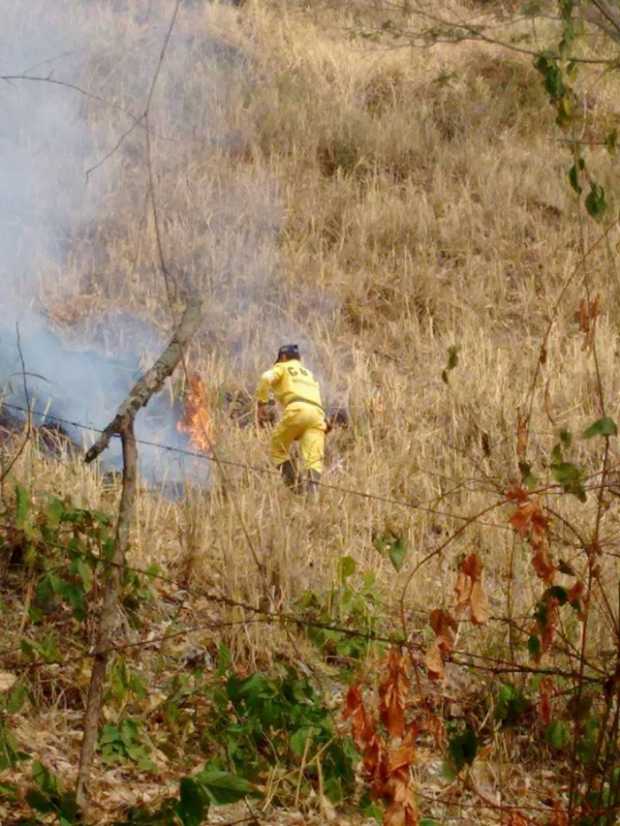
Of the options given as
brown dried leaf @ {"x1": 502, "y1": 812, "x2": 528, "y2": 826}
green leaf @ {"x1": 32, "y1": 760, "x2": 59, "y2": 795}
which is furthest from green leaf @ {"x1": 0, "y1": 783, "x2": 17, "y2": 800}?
brown dried leaf @ {"x1": 502, "y1": 812, "x2": 528, "y2": 826}

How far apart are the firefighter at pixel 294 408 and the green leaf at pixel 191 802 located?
19.5 feet

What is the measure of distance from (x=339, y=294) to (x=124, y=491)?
885cm

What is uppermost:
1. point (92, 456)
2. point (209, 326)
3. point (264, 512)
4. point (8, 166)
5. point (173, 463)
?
point (8, 166)

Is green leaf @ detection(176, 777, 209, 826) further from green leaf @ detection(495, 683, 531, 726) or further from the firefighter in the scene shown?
the firefighter

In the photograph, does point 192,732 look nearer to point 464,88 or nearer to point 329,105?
point 329,105

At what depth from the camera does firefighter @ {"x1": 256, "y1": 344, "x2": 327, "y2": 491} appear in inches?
352

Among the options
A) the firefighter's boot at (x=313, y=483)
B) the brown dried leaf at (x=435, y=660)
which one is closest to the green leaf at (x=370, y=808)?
the brown dried leaf at (x=435, y=660)

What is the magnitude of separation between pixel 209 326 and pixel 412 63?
705 centimetres

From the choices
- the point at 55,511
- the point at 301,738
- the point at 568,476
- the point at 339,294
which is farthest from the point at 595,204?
the point at 339,294

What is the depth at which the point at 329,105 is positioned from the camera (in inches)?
595

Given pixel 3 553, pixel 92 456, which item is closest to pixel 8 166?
pixel 3 553

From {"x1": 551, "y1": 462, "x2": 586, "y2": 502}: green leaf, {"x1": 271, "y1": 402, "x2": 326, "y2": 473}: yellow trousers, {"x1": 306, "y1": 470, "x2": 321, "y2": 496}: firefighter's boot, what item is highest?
{"x1": 271, "y1": 402, "x2": 326, "y2": 473}: yellow trousers

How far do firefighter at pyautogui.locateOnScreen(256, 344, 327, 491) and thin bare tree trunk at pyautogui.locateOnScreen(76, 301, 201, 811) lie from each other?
5.39 m

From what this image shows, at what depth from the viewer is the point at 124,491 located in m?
3.18
